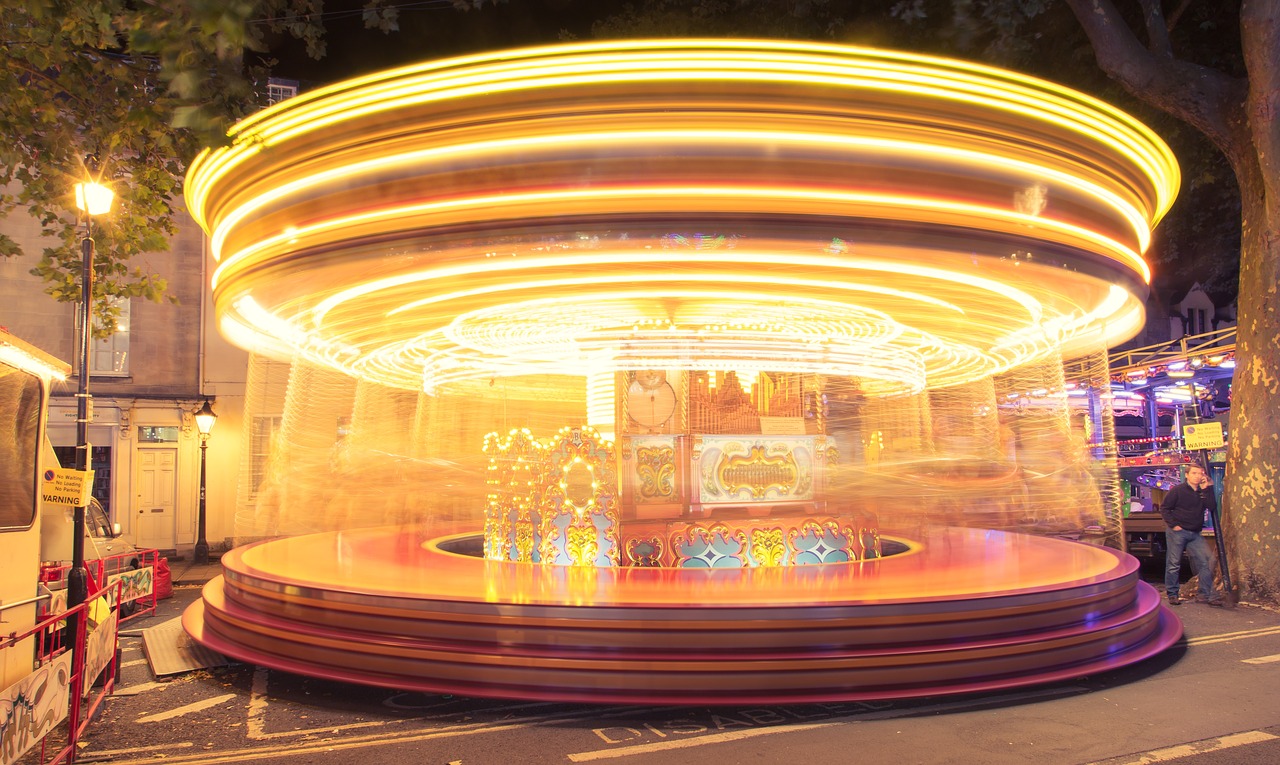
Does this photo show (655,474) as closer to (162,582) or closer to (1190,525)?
(1190,525)

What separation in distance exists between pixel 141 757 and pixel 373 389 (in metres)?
13.9

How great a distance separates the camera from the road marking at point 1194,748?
4.50 m

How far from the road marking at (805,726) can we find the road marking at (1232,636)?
232 centimetres

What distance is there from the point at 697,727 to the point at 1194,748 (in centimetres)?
271

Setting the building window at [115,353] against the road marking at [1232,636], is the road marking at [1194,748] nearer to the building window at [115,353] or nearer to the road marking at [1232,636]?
the road marking at [1232,636]

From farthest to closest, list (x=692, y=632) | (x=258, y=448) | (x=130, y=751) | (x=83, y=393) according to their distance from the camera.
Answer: (x=258, y=448), (x=83, y=393), (x=692, y=632), (x=130, y=751)

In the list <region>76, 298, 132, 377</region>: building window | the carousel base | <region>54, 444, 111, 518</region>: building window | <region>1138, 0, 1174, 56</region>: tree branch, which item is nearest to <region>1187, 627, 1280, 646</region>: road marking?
the carousel base

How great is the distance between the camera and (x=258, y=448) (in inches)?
686

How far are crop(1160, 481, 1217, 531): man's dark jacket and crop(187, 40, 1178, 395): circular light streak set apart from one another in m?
3.79

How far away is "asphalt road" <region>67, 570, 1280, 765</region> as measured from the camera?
464cm

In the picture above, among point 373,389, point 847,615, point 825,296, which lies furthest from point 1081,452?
point 373,389

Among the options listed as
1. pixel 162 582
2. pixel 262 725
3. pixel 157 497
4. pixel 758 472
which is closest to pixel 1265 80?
pixel 758 472

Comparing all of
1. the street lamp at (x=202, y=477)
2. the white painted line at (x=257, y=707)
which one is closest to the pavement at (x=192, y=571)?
the street lamp at (x=202, y=477)

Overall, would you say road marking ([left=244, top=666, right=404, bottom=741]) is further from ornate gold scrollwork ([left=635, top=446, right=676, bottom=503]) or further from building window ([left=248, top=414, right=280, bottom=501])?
building window ([left=248, top=414, right=280, bottom=501])
